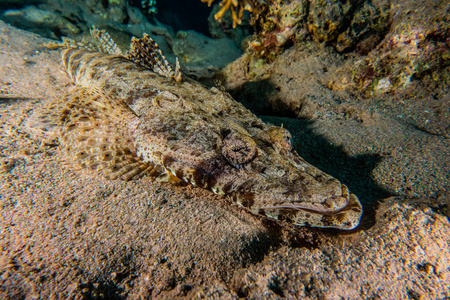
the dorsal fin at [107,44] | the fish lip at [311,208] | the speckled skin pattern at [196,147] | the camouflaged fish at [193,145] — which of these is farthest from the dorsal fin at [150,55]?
the fish lip at [311,208]

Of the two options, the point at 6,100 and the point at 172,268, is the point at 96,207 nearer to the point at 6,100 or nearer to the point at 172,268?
the point at 172,268

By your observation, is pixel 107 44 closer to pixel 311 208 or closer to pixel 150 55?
pixel 150 55

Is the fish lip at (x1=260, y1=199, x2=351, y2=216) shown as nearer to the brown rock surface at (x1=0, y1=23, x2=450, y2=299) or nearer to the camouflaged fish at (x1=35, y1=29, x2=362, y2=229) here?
the camouflaged fish at (x1=35, y1=29, x2=362, y2=229)

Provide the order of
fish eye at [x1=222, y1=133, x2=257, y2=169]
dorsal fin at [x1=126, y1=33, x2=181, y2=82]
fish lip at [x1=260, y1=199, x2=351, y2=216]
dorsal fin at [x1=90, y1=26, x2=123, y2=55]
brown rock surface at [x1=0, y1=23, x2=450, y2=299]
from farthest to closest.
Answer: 1. dorsal fin at [x1=90, y1=26, x2=123, y2=55]
2. dorsal fin at [x1=126, y1=33, x2=181, y2=82]
3. fish eye at [x1=222, y1=133, x2=257, y2=169]
4. fish lip at [x1=260, y1=199, x2=351, y2=216]
5. brown rock surface at [x1=0, y1=23, x2=450, y2=299]

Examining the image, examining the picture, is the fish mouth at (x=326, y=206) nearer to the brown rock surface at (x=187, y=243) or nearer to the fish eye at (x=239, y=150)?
the brown rock surface at (x=187, y=243)

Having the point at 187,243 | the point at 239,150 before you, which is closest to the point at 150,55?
the point at 239,150

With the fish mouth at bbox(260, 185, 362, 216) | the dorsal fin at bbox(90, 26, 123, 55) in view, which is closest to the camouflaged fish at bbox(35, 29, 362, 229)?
the fish mouth at bbox(260, 185, 362, 216)
